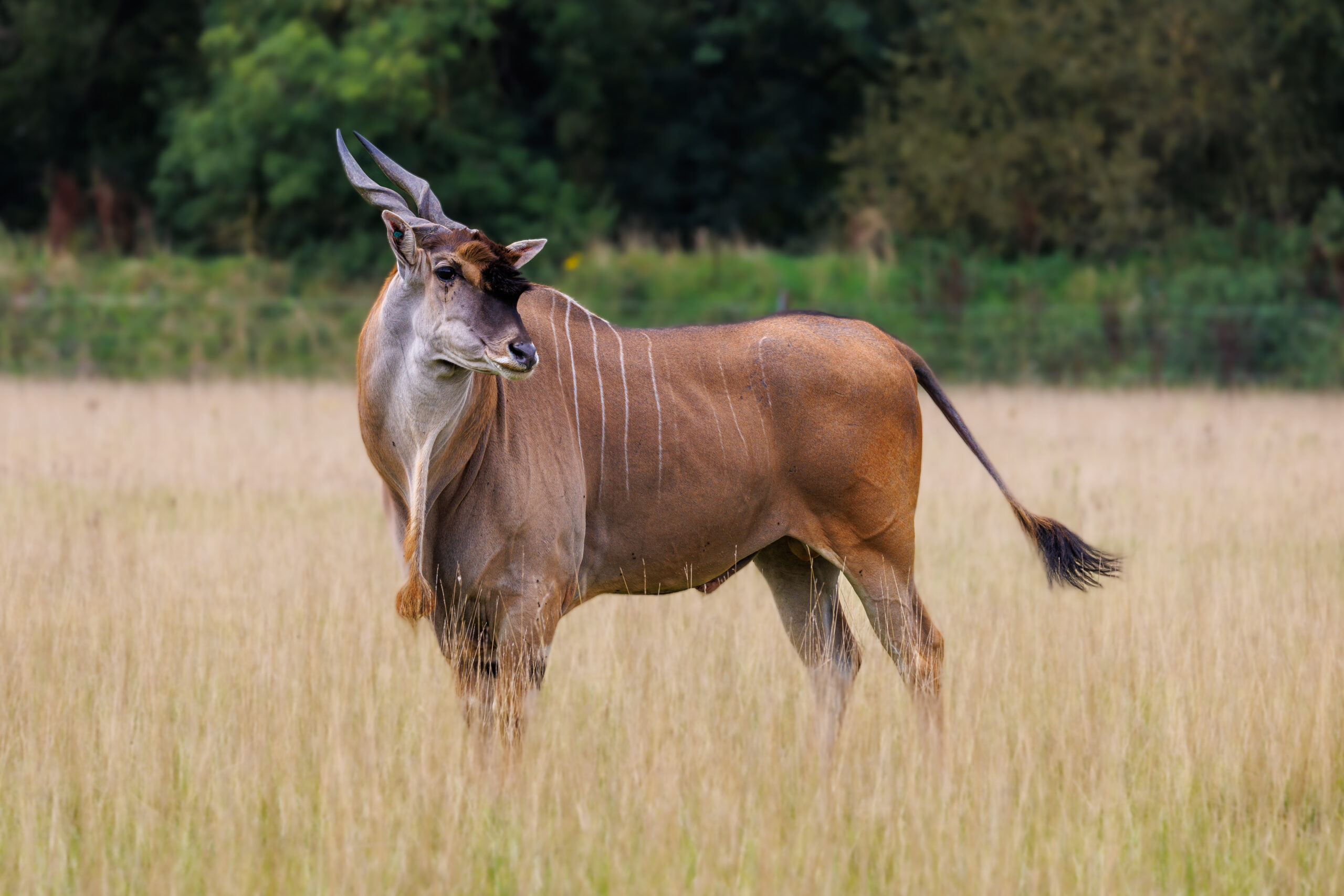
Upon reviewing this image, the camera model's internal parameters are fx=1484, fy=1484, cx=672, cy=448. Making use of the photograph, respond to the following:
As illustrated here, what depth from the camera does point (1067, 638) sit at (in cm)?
629

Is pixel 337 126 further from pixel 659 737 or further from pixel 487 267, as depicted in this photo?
pixel 659 737

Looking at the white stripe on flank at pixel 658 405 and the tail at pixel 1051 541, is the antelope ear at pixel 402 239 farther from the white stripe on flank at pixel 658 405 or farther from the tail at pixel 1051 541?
the tail at pixel 1051 541

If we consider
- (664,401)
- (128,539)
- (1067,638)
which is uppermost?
(664,401)

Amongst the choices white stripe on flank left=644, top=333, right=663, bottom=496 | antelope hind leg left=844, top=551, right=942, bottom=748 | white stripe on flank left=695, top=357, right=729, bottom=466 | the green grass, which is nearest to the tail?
antelope hind leg left=844, top=551, right=942, bottom=748

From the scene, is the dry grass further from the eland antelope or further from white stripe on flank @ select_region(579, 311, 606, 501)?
white stripe on flank @ select_region(579, 311, 606, 501)

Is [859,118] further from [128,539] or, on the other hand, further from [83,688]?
[83,688]

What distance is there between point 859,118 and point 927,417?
1647 cm

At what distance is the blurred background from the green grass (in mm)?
56

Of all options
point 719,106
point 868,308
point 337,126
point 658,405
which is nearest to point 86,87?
point 337,126

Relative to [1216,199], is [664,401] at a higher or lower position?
higher

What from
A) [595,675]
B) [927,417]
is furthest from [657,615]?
[927,417]

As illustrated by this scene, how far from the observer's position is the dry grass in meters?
3.87

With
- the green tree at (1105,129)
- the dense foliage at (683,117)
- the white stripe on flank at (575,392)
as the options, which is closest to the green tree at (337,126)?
the dense foliage at (683,117)

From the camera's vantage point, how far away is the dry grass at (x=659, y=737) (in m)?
3.87
